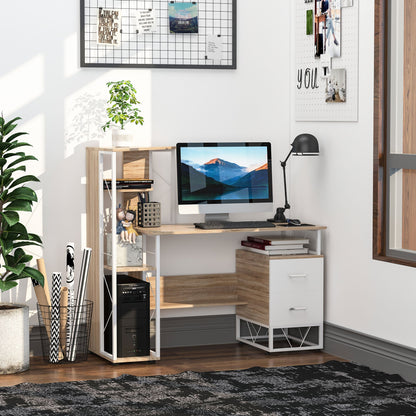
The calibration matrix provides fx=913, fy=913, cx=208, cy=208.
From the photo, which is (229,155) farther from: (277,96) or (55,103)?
(55,103)

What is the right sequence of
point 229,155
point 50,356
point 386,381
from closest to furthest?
point 386,381 < point 50,356 < point 229,155

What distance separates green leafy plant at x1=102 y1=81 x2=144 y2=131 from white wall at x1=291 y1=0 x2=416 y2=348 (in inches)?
42.9

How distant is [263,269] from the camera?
5316 millimetres

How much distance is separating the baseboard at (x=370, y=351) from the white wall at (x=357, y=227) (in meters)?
0.04

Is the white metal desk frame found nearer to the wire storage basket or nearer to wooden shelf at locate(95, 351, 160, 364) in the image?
wooden shelf at locate(95, 351, 160, 364)

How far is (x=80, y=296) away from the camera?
5098 mm

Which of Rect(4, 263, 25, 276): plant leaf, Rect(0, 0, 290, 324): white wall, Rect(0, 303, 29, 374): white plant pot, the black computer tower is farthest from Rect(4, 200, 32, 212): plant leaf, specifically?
the black computer tower

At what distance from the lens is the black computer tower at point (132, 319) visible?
5.02 metres

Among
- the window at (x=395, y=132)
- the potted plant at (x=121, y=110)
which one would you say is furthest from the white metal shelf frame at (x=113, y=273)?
the window at (x=395, y=132)

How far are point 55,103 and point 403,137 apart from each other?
6.51 feet

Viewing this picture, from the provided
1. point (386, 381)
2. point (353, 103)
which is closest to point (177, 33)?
point (353, 103)

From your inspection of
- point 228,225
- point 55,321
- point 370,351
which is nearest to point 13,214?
point 55,321

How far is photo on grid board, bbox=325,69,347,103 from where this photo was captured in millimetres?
5176

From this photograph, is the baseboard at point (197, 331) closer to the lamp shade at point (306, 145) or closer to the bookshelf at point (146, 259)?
the bookshelf at point (146, 259)
